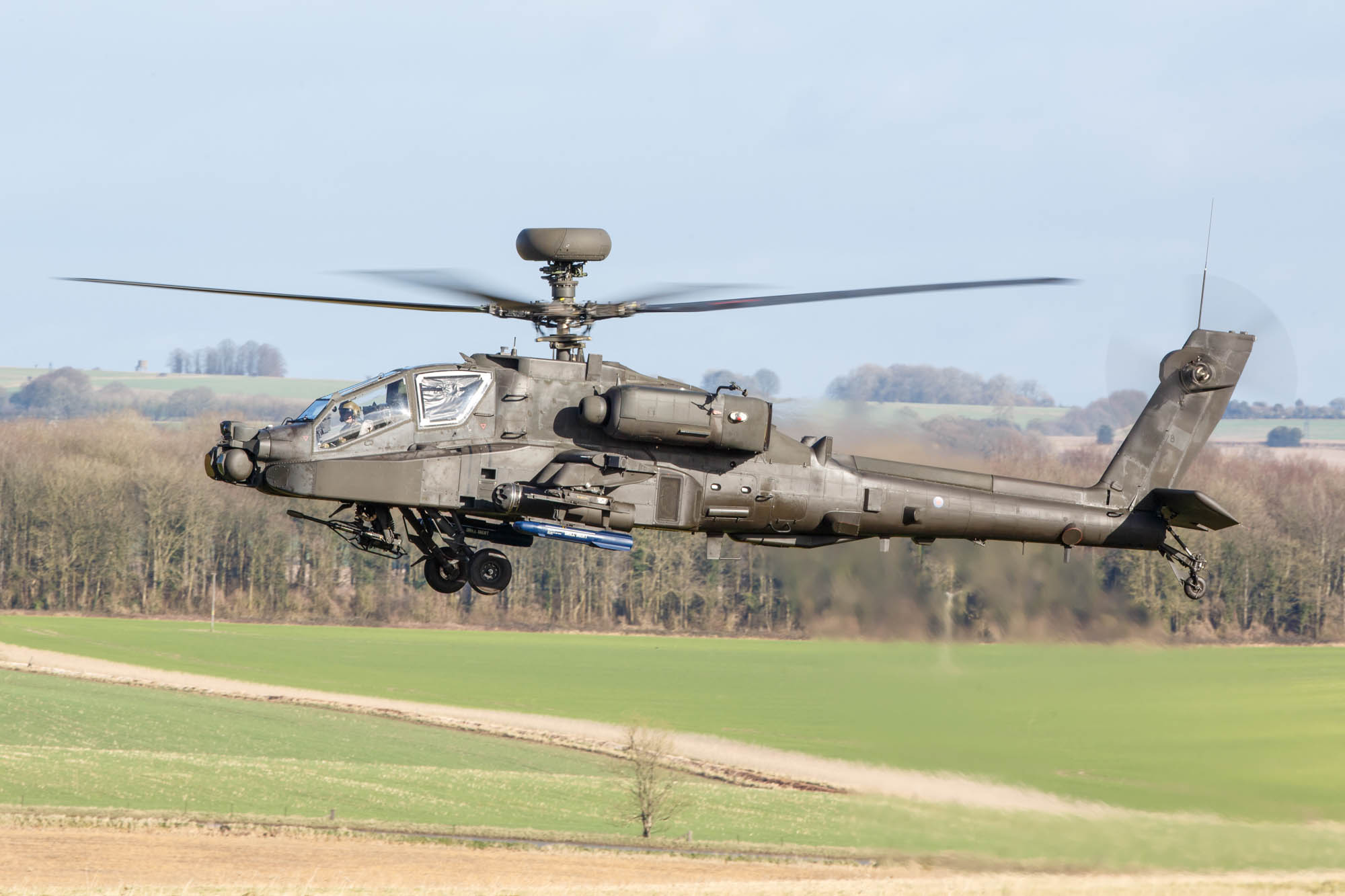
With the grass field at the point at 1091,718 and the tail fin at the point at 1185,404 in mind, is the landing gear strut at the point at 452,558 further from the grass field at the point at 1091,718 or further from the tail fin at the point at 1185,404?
the tail fin at the point at 1185,404

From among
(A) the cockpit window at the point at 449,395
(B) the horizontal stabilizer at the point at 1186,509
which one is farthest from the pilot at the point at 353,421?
(B) the horizontal stabilizer at the point at 1186,509

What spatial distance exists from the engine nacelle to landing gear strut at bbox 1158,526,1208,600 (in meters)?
6.93

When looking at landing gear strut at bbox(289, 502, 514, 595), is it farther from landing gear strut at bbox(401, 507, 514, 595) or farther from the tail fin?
the tail fin

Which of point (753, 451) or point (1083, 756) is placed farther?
point (1083, 756)

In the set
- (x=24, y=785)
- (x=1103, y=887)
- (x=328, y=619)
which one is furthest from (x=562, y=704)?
(x=1103, y=887)

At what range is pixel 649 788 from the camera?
45812 millimetres

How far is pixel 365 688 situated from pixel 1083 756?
1706 inches

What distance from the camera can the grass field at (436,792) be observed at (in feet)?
95.0

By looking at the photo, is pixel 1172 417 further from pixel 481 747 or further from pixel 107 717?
pixel 107 717

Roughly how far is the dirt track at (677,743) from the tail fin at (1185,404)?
9166 millimetres

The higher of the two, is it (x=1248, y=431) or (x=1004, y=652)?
(x=1248, y=431)

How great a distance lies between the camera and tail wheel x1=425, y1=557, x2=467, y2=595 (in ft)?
63.1

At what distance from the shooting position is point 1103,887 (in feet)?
90.3

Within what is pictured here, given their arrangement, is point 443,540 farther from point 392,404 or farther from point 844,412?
point 844,412
